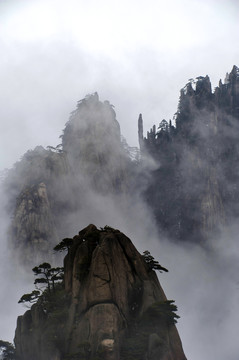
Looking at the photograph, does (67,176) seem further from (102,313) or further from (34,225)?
(102,313)

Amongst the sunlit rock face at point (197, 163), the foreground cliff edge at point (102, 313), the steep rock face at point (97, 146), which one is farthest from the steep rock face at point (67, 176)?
the foreground cliff edge at point (102, 313)

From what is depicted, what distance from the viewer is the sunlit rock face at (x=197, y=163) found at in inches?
6186

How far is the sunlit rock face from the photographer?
516 feet

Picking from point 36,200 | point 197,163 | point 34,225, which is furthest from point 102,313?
point 197,163

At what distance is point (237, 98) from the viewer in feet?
559

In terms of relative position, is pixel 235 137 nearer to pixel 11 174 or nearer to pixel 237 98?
pixel 237 98

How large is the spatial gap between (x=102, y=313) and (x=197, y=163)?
100781 millimetres

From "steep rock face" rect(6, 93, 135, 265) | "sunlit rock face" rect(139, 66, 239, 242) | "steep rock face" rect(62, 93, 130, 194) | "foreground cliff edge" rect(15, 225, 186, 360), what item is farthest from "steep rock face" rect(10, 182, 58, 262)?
"foreground cliff edge" rect(15, 225, 186, 360)

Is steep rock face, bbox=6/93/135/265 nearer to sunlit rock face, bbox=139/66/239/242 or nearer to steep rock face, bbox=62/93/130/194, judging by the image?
steep rock face, bbox=62/93/130/194

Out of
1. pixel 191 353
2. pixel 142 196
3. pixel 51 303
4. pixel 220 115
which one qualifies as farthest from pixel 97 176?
pixel 51 303

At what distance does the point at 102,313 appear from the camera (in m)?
67.6

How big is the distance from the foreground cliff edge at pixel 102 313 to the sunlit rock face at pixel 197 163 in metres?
81.5

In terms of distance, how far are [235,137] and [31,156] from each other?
65317 mm

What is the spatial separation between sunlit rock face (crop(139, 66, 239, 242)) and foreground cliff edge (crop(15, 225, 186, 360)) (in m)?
81.5
